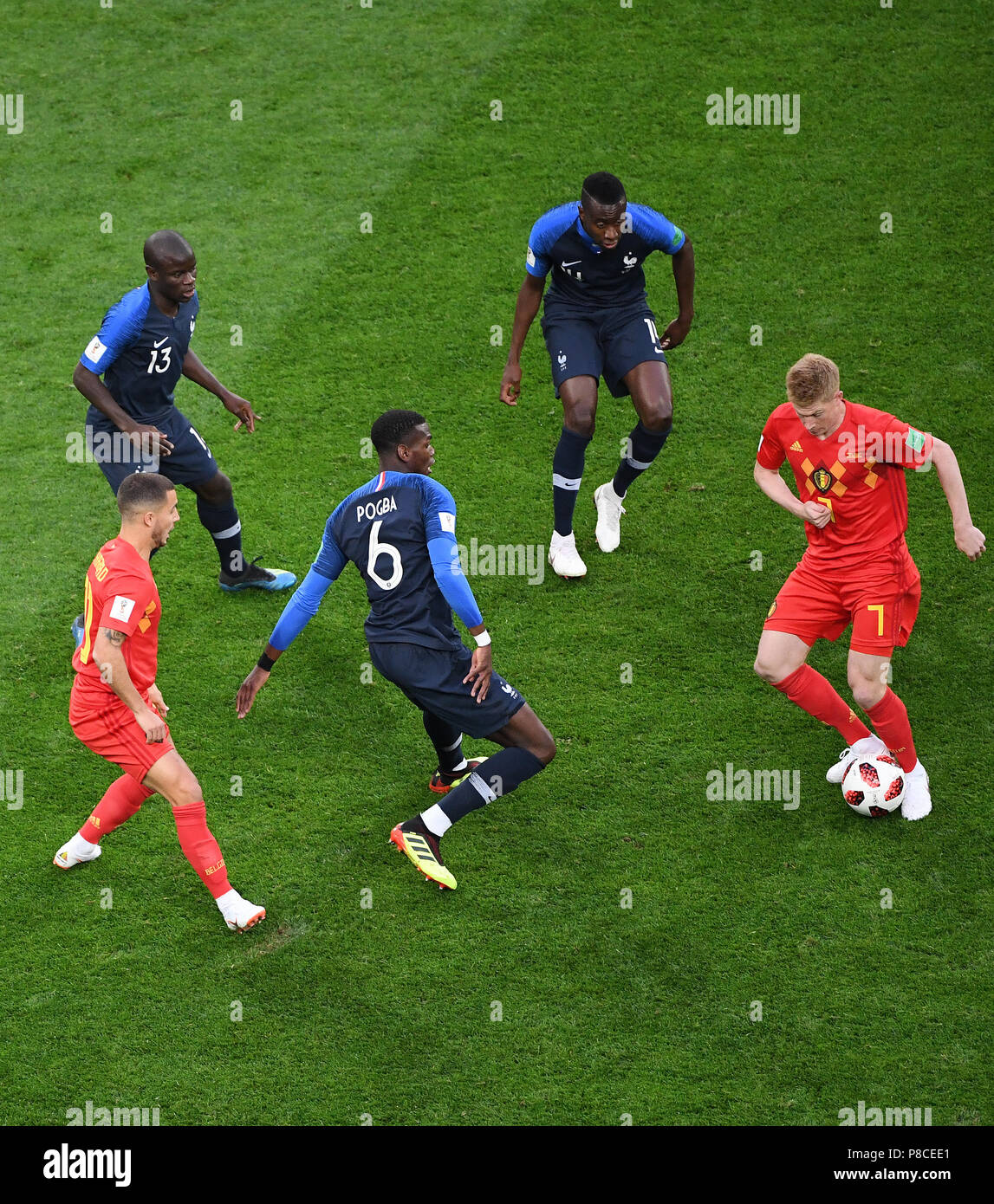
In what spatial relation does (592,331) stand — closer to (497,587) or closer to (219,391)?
(497,587)

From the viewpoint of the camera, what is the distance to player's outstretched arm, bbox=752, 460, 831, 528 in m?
5.67

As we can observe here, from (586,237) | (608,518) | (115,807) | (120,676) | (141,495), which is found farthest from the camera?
(608,518)

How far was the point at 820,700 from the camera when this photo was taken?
19.6 ft

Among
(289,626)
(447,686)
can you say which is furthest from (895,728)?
(289,626)

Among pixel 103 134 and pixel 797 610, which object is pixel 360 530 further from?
pixel 103 134

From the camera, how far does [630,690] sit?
6.79m

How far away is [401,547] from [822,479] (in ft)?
6.10

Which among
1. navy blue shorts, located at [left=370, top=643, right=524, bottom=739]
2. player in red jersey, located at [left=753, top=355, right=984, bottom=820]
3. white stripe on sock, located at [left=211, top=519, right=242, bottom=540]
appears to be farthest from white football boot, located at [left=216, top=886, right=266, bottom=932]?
player in red jersey, located at [left=753, top=355, right=984, bottom=820]

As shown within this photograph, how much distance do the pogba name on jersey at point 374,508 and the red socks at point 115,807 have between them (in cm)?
148

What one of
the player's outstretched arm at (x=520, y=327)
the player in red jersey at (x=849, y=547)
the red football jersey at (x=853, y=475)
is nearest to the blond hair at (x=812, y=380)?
the player in red jersey at (x=849, y=547)

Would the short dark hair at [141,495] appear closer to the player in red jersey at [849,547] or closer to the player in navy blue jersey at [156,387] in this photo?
the player in navy blue jersey at [156,387]

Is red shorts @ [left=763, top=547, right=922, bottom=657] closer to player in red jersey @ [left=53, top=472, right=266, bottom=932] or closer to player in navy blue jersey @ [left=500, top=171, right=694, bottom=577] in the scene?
player in navy blue jersey @ [left=500, top=171, right=694, bottom=577]

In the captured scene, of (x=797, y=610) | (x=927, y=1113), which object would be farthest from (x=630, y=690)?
(x=927, y=1113)
